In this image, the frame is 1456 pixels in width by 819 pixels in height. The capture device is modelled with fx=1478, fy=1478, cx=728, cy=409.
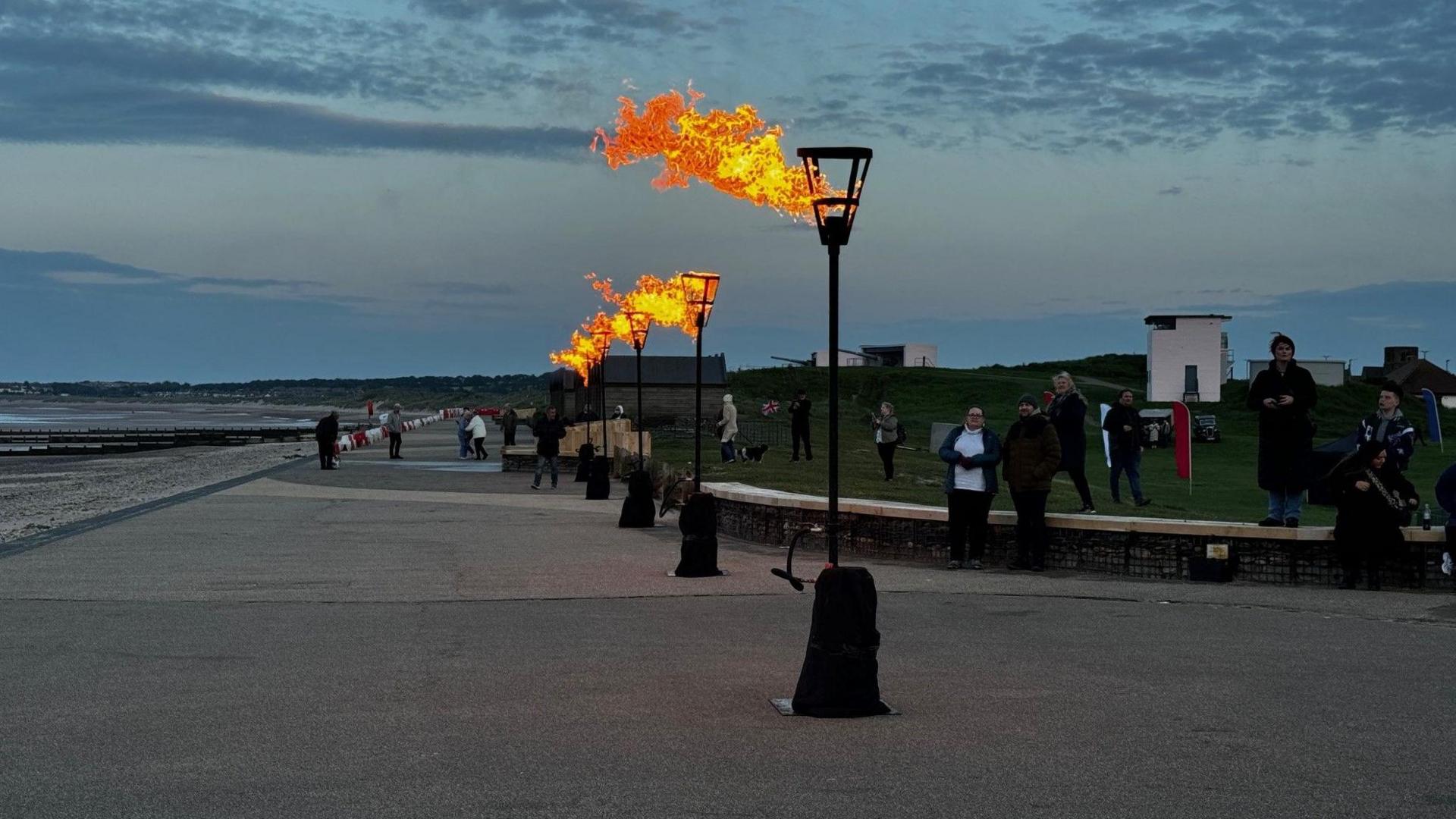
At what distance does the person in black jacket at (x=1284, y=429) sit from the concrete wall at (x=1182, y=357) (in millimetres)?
70152

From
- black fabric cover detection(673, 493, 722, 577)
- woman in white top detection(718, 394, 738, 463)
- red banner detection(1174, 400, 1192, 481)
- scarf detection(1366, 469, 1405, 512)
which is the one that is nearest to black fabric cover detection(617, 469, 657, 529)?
black fabric cover detection(673, 493, 722, 577)

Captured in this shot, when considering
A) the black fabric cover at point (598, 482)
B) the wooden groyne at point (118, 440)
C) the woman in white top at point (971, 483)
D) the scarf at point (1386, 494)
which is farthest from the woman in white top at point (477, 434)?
the scarf at point (1386, 494)

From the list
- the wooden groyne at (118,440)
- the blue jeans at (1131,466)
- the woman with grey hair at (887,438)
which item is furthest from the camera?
the wooden groyne at (118,440)

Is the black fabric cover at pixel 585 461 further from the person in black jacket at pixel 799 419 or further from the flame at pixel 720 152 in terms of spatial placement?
the flame at pixel 720 152

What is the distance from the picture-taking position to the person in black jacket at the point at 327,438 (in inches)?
1478

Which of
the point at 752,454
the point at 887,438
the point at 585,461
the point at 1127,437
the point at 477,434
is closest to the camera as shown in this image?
the point at 1127,437

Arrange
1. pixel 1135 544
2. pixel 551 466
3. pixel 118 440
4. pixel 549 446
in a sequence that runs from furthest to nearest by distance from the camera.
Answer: pixel 118 440
pixel 551 466
pixel 549 446
pixel 1135 544

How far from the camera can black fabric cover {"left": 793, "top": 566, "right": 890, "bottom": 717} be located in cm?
767

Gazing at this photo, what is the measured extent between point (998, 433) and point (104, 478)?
2929 centimetres

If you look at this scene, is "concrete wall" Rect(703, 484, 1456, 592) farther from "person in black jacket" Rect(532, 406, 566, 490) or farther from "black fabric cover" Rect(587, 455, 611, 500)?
"person in black jacket" Rect(532, 406, 566, 490)

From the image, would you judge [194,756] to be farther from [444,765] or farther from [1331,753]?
[1331,753]

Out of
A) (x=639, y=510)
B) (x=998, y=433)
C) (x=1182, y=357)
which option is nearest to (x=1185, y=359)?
(x=1182, y=357)

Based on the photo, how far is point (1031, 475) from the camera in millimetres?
14203

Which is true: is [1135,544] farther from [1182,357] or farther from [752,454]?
[1182,357]
